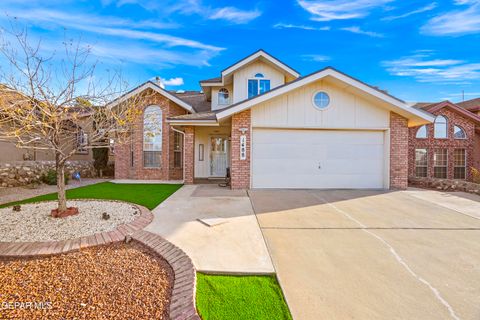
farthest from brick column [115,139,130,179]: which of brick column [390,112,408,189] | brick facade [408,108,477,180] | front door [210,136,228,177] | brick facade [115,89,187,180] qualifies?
brick facade [408,108,477,180]

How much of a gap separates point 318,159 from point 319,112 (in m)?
1.97

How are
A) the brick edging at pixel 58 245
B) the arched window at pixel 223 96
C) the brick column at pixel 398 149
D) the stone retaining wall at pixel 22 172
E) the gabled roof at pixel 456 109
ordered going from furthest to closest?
the gabled roof at pixel 456 109
the arched window at pixel 223 96
the stone retaining wall at pixel 22 172
the brick column at pixel 398 149
the brick edging at pixel 58 245

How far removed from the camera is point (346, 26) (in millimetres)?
11242

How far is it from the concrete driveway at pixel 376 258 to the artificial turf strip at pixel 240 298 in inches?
6.6

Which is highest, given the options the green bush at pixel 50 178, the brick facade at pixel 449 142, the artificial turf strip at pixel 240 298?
the brick facade at pixel 449 142

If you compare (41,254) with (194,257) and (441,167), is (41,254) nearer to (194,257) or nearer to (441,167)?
(194,257)

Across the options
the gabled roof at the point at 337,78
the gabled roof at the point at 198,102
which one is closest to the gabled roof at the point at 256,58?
the gabled roof at the point at 198,102

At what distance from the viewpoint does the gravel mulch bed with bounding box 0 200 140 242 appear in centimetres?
406

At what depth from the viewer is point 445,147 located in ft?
50.8

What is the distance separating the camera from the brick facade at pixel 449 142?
604 inches

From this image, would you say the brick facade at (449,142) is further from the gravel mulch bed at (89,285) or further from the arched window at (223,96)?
the gravel mulch bed at (89,285)

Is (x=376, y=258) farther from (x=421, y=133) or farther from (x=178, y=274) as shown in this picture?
(x=421, y=133)

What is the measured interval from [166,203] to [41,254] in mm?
3322

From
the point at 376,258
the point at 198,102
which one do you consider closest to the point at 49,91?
the point at 376,258
